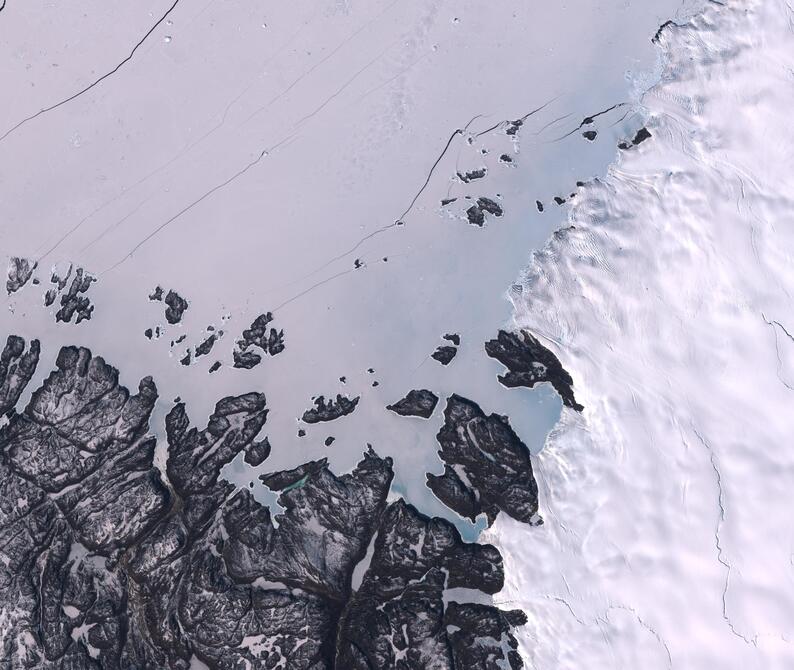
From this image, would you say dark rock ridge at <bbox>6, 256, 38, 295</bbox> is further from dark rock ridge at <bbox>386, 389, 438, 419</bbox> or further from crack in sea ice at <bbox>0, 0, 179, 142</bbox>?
dark rock ridge at <bbox>386, 389, 438, 419</bbox>

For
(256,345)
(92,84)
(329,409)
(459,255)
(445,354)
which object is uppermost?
(92,84)

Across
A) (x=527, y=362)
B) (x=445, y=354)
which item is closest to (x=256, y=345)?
(x=445, y=354)

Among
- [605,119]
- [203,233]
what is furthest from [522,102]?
[203,233]

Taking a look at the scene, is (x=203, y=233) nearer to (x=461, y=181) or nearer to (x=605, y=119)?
(x=461, y=181)

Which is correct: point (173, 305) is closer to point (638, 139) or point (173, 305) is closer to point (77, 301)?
point (77, 301)

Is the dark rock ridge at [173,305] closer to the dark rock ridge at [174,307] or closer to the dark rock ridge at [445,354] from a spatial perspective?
the dark rock ridge at [174,307]

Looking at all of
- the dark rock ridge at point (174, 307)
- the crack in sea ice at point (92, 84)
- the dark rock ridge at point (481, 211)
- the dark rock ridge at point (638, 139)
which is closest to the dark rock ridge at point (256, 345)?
the dark rock ridge at point (174, 307)

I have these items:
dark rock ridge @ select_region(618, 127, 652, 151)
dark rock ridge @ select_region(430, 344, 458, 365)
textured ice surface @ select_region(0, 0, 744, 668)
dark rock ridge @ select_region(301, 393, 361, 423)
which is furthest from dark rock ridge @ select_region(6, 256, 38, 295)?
dark rock ridge @ select_region(618, 127, 652, 151)
